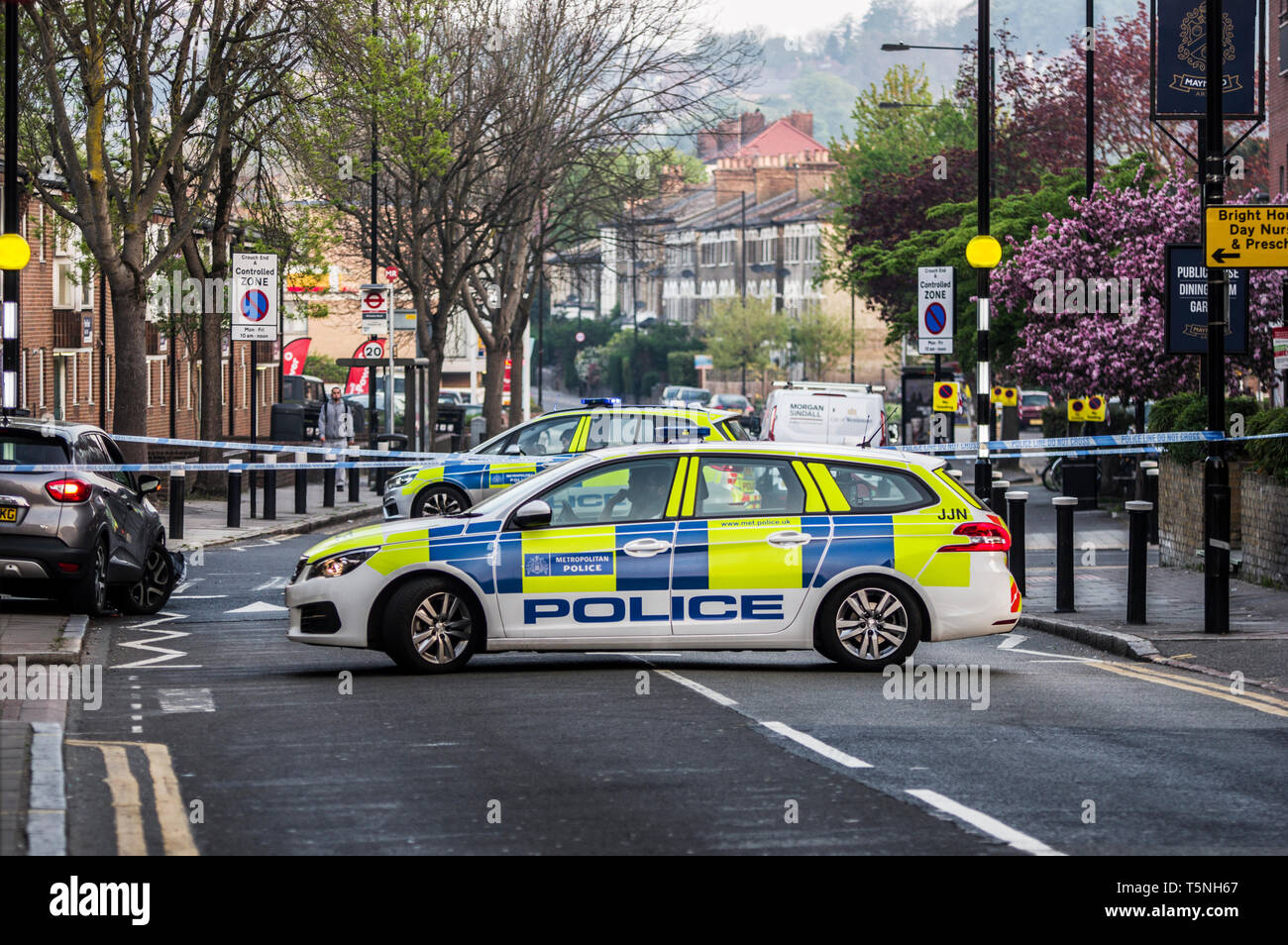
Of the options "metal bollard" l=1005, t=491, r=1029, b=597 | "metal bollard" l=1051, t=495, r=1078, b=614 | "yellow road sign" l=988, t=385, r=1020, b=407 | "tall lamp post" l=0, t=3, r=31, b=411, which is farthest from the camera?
"yellow road sign" l=988, t=385, r=1020, b=407

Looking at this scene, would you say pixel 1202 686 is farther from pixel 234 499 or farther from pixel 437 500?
pixel 234 499

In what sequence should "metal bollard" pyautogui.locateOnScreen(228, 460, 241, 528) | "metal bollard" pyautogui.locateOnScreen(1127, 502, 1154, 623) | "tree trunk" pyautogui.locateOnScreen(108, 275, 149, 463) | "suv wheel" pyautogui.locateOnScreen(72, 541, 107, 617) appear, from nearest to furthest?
"suv wheel" pyautogui.locateOnScreen(72, 541, 107, 617) < "metal bollard" pyautogui.locateOnScreen(1127, 502, 1154, 623) < "metal bollard" pyautogui.locateOnScreen(228, 460, 241, 528) < "tree trunk" pyautogui.locateOnScreen(108, 275, 149, 463)

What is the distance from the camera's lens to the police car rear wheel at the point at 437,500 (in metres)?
24.4

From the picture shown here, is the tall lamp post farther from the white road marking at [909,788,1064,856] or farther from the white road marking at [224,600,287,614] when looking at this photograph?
the white road marking at [909,788,1064,856]

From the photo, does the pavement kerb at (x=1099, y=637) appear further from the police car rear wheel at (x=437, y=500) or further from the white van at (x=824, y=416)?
the white van at (x=824, y=416)

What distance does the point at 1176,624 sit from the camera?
16.5 m

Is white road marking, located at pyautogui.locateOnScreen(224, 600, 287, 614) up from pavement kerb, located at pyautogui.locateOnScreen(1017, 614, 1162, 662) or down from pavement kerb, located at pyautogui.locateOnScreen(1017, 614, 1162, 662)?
up

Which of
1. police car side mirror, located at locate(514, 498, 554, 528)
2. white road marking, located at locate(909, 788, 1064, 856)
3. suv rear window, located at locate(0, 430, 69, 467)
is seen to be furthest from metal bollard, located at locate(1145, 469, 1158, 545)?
white road marking, located at locate(909, 788, 1064, 856)

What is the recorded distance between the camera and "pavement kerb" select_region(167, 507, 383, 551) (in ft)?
80.8

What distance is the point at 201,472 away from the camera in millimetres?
34938

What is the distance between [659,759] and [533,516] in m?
3.53

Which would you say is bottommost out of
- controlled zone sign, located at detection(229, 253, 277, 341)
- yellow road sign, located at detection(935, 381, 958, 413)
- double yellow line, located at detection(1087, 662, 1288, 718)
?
double yellow line, located at detection(1087, 662, 1288, 718)

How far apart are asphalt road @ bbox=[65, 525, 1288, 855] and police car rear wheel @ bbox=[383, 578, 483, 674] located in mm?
181

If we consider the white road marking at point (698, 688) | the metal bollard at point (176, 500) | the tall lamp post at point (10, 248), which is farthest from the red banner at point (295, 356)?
the white road marking at point (698, 688)
